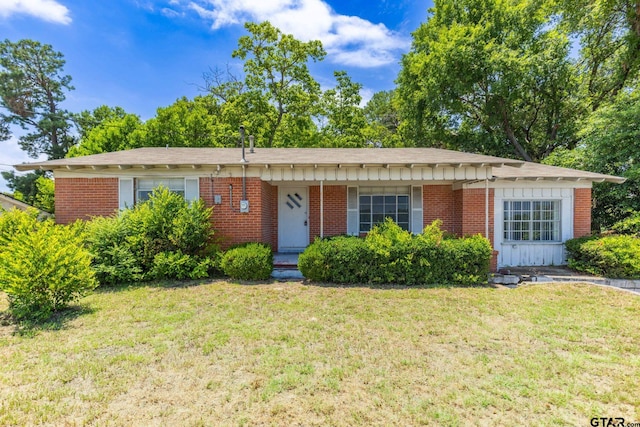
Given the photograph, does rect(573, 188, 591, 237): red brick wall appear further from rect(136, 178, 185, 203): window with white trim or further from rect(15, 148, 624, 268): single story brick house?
rect(136, 178, 185, 203): window with white trim

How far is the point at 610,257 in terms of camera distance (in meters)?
7.18

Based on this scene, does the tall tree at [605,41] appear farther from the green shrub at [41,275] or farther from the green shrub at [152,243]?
the green shrub at [41,275]

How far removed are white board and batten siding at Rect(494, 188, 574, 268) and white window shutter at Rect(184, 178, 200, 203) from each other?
29.1 feet

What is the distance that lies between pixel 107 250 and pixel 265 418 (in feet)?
21.4

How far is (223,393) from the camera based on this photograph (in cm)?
294

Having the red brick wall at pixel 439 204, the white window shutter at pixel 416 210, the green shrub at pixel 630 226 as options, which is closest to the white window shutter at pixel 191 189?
the white window shutter at pixel 416 210

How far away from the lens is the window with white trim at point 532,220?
882cm

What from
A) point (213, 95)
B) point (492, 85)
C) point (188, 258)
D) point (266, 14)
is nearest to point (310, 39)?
point (266, 14)

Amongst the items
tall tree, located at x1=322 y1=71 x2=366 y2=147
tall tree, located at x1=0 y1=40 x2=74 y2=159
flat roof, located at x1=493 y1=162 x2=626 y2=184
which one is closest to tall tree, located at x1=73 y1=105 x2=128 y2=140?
tall tree, located at x1=0 y1=40 x2=74 y2=159

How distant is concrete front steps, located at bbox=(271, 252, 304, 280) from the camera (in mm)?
7824

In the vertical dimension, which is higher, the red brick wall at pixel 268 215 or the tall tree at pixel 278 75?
the tall tree at pixel 278 75

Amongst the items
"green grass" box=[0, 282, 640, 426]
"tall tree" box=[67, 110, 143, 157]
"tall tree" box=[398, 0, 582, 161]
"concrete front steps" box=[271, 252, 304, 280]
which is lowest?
"green grass" box=[0, 282, 640, 426]

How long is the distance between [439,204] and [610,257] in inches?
175

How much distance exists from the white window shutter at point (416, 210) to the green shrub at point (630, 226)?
5.98 metres
